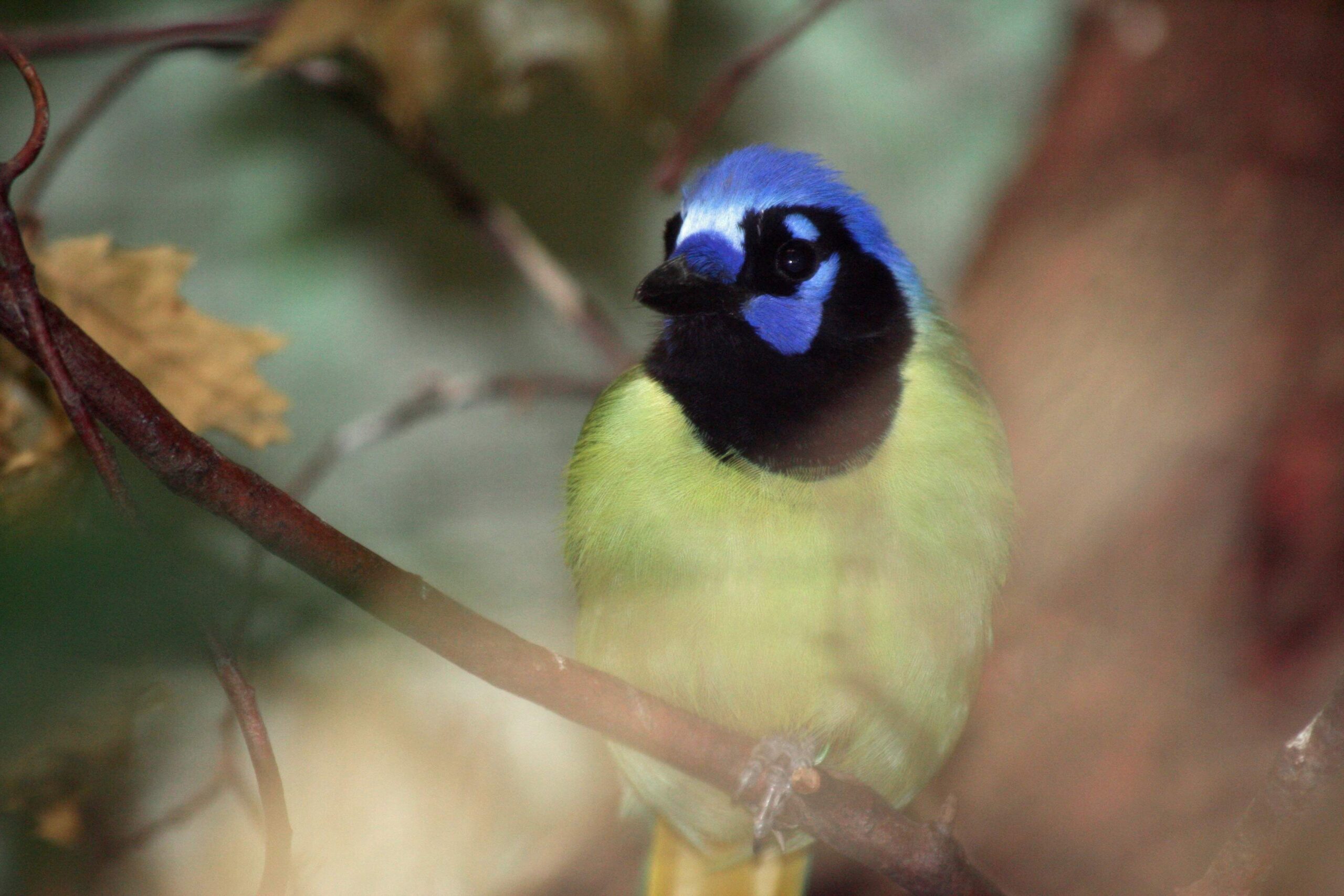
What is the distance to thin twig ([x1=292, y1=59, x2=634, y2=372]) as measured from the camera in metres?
3.28

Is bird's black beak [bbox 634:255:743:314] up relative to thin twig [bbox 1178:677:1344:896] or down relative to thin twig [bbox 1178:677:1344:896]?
up

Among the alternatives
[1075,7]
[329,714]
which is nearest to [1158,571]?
[1075,7]

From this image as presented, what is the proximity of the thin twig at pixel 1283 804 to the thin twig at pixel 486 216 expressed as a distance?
208 centimetres

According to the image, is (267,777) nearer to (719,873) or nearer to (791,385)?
(791,385)

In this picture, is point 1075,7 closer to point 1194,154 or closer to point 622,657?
point 1194,154

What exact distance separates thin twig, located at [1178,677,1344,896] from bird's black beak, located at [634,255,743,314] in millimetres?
1068

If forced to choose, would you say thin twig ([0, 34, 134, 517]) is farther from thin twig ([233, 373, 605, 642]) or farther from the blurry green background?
the blurry green background

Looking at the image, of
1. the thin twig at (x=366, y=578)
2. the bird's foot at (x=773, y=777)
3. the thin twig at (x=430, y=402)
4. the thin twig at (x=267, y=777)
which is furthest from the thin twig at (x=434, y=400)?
the thin twig at (x=267, y=777)

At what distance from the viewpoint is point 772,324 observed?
7.06 ft

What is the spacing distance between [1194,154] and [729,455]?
2099 millimetres

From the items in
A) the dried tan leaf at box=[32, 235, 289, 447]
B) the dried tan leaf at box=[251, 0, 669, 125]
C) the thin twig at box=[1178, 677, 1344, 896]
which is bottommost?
the thin twig at box=[1178, 677, 1344, 896]

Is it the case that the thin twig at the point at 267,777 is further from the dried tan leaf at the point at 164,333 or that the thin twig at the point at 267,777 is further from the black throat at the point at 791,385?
the black throat at the point at 791,385

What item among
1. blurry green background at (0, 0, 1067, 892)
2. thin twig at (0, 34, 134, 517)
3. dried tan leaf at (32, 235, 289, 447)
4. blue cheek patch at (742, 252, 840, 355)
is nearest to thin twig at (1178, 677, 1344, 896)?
blue cheek patch at (742, 252, 840, 355)

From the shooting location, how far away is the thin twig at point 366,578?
1266 mm
